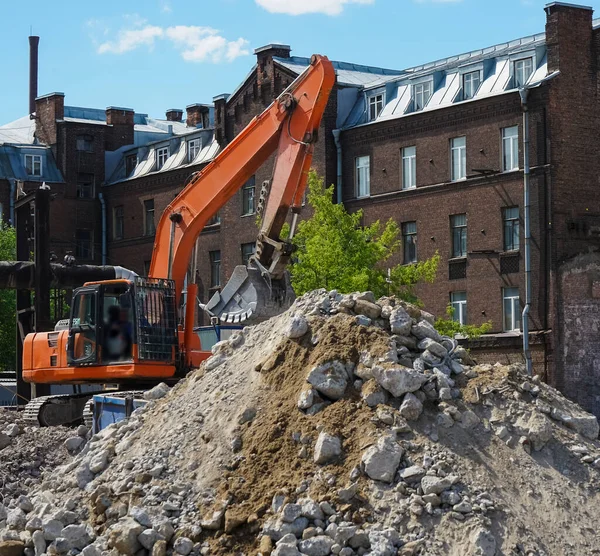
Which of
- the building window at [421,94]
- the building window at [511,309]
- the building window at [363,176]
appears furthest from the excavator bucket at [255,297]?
the building window at [363,176]

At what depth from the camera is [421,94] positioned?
156ft

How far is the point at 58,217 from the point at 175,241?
121ft

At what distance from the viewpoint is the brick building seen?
4219 centimetres

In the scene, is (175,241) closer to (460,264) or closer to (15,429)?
(15,429)

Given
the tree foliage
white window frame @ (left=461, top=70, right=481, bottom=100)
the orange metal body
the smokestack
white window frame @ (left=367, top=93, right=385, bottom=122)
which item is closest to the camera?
the orange metal body

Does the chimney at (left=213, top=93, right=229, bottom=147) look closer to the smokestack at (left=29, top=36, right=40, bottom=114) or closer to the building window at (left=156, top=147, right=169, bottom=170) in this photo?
the building window at (left=156, top=147, right=169, bottom=170)

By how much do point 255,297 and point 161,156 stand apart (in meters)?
37.0

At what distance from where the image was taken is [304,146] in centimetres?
2458

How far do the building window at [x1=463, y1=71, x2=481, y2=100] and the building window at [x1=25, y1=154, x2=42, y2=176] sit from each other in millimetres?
24615

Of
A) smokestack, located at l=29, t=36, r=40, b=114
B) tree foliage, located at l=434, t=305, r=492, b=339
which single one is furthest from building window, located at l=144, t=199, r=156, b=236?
tree foliage, located at l=434, t=305, r=492, b=339

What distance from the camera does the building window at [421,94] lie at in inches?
1855

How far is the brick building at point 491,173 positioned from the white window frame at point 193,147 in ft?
16.7

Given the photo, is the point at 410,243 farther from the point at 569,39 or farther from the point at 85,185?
the point at 85,185

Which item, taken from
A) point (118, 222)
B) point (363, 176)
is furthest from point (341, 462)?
point (118, 222)
